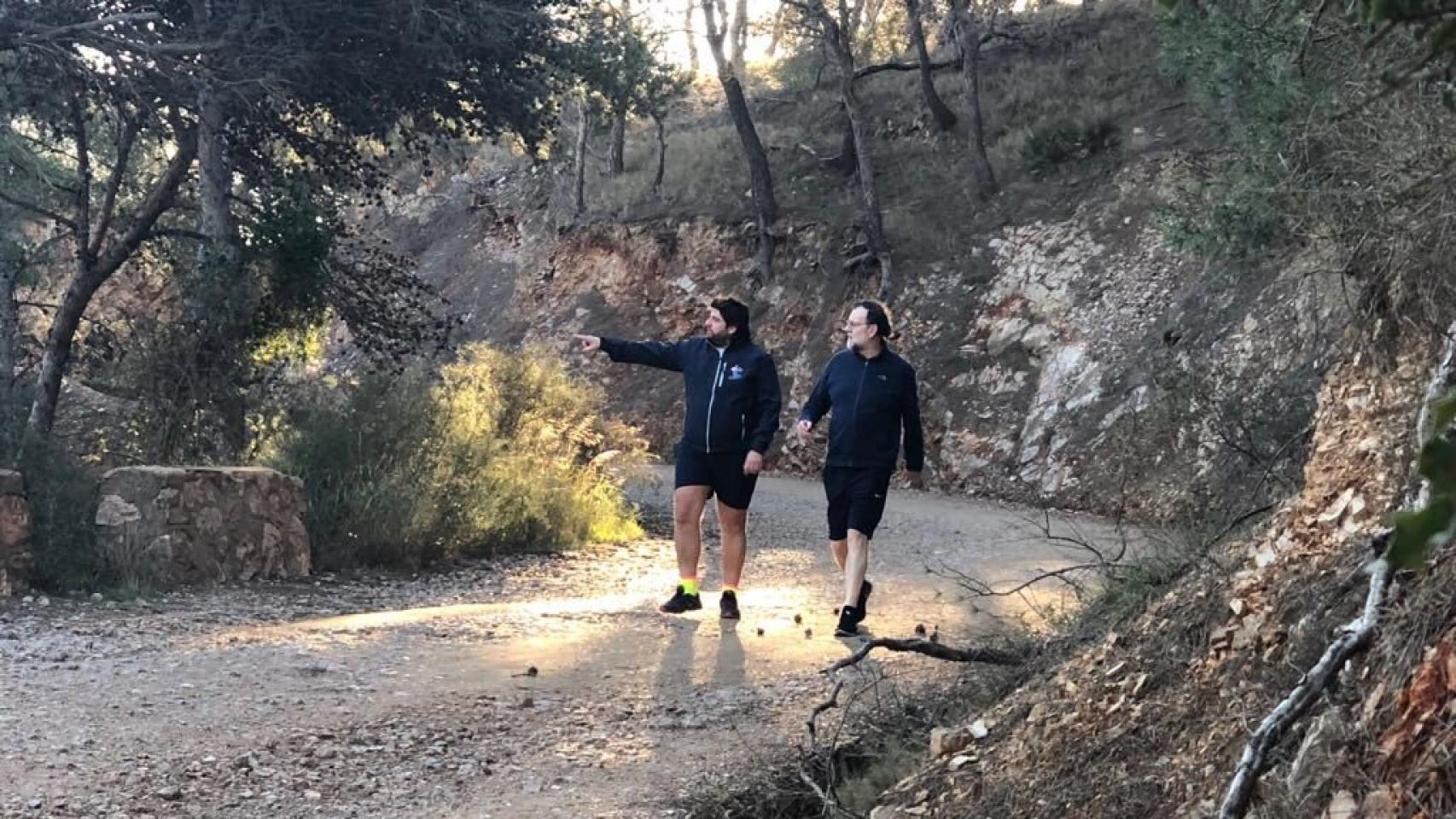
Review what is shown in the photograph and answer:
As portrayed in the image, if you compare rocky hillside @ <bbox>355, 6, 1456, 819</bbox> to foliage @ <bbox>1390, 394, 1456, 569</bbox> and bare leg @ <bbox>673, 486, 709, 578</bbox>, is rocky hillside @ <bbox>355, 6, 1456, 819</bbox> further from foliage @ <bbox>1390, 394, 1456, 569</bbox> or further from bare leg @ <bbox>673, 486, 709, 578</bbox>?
bare leg @ <bbox>673, 486, 709, 578</bbox>

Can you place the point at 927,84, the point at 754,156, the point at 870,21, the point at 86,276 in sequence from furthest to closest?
1. the point at 870,21
2. the point at 927,84
3. the point at 754,156
4. the point at 86,276

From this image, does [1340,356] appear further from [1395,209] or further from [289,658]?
[289,658]

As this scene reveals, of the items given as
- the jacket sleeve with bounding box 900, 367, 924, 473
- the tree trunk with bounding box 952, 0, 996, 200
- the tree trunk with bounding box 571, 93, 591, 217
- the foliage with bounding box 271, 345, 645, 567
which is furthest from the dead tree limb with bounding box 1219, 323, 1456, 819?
the tree trunk with bounding box 571, 93, 591, 217

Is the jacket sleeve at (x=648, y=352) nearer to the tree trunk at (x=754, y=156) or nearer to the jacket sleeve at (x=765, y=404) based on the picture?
the jacket sleeve at (x=765, y=404)

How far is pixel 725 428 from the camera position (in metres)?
7.27

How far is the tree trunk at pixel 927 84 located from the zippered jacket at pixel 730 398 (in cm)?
1917

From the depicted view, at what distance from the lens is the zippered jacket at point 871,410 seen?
6.77m

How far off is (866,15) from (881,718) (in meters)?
33.2

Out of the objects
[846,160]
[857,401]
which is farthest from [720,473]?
[846,160]

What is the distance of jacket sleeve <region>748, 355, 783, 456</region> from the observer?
7.27 meters

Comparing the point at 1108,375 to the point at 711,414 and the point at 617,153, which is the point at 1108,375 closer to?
the point at 711,414

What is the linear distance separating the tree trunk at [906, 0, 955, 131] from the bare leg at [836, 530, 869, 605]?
20.0 meters

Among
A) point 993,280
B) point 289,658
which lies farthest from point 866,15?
point 289,658

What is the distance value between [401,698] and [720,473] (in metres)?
2.36
